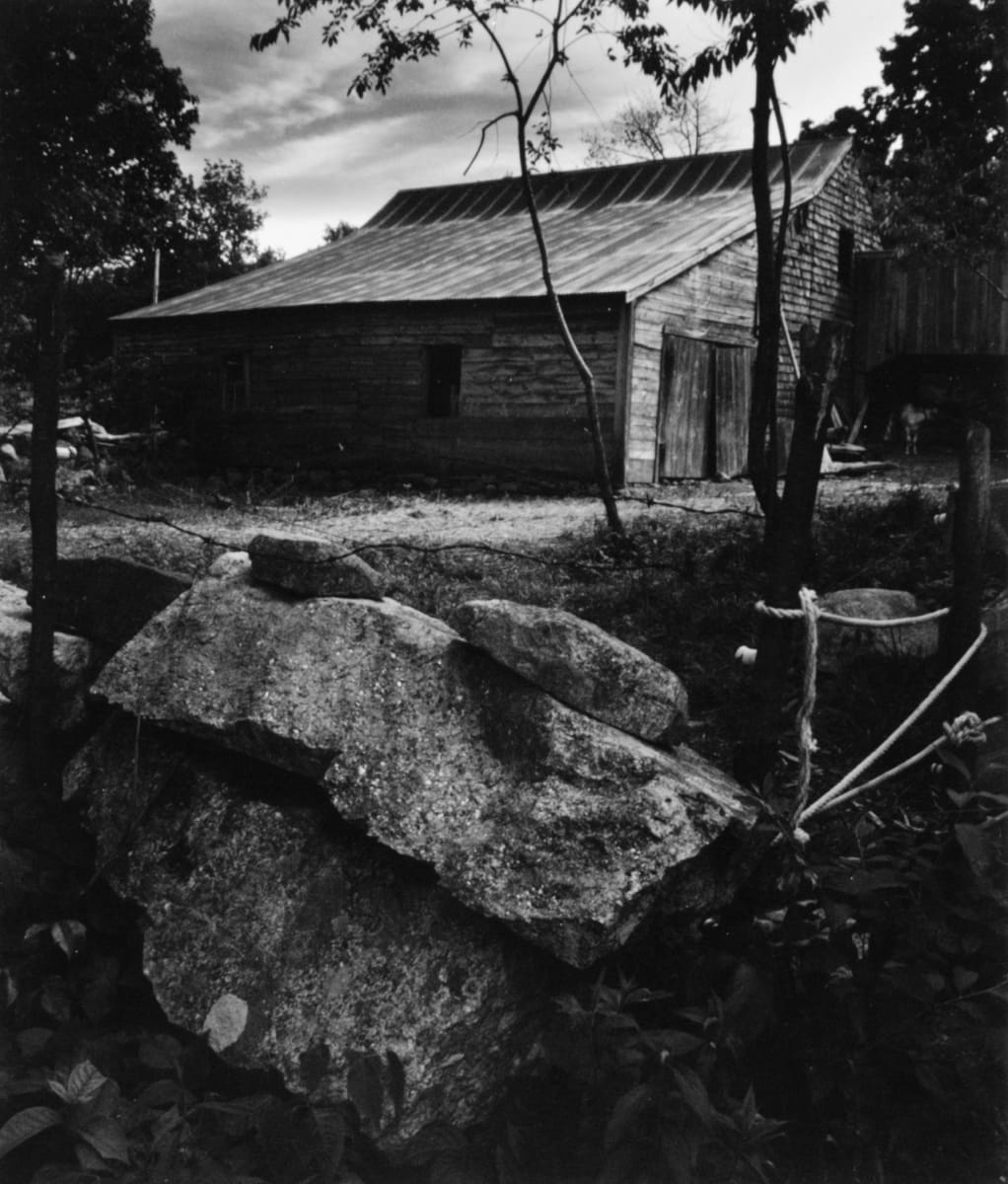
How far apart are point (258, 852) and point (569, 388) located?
1342cm

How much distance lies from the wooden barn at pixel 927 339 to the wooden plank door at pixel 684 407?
6.66 metres

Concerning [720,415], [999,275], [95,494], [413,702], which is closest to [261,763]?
[413,702]

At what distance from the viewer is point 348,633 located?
3189mm

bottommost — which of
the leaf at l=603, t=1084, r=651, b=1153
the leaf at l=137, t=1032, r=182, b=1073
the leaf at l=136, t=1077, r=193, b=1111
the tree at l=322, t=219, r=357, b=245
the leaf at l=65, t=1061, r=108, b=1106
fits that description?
A: the leaf at l=136, t=1077, r=193, b=1111

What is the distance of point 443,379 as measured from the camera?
2062 cm

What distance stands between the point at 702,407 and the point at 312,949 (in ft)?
50.0

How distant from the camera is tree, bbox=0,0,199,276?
557 centimetres

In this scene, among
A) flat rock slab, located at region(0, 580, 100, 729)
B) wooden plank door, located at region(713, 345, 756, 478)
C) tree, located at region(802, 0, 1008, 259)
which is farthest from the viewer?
wooden plank door, located at region(713, 345, 756, 478)

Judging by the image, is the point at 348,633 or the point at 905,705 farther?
the point at 905,705

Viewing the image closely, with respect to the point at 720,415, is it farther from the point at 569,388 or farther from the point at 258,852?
the point at 258,852

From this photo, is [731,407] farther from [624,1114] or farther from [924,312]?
[624,1114]

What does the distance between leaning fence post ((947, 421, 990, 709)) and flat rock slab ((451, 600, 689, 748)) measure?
3.17 feet

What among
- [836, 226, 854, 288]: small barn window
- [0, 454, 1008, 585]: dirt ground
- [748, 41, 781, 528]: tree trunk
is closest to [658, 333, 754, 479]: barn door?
[0, 454, 1008, 585]: dirt ground

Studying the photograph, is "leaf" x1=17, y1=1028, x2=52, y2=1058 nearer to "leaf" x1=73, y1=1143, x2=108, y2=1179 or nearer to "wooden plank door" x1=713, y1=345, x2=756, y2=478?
"leaf" x1=73, y1=1143, x2=108, y2=1179
